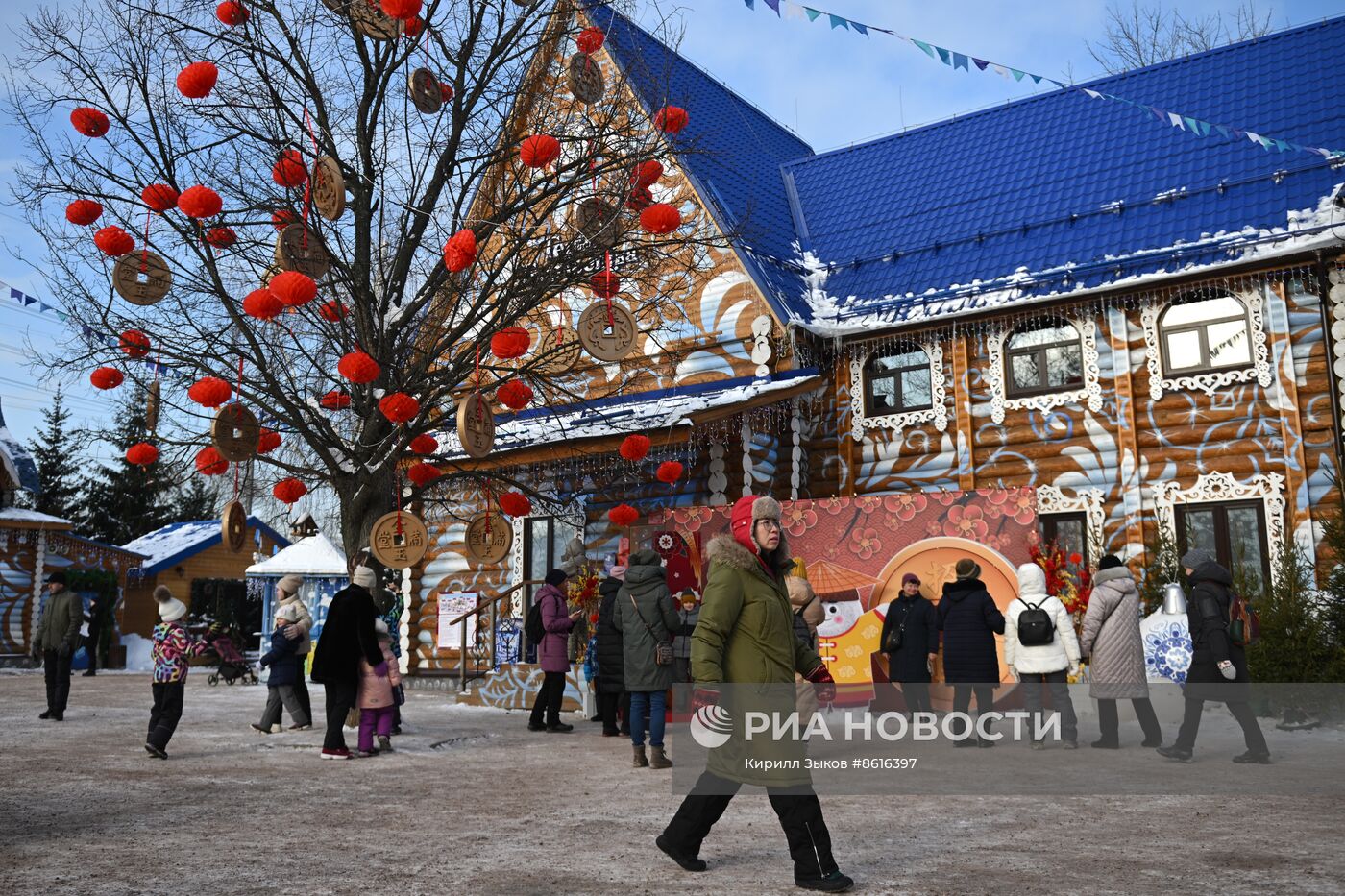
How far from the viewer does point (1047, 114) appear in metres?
18.4

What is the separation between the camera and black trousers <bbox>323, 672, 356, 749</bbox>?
367 inches

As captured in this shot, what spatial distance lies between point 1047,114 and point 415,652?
14.8 meters

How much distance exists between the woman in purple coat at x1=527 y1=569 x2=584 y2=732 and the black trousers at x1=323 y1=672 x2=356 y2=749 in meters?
2.44

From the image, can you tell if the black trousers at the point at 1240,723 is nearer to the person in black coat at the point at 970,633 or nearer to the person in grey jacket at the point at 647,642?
the person in black coat at the point at 970,633

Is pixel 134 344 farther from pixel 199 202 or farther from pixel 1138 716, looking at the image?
pixel 1138 716

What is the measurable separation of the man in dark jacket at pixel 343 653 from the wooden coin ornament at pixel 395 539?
3.76 feet

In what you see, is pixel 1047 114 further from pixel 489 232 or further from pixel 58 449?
pixel 58 449

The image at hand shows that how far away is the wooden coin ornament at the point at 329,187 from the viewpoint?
32.6 feet

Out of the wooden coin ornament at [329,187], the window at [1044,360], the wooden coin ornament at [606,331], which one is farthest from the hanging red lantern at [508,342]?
the window at [1044,360]

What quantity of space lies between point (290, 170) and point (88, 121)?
1738 millimetres

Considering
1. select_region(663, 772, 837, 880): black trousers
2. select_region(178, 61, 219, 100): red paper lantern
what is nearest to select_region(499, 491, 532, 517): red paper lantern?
select_region(178, 61, 219, 100): red paper lantern

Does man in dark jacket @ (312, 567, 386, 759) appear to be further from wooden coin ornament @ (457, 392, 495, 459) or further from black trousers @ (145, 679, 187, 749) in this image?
wooden coin ornament @ (457, 392, 495, 459)

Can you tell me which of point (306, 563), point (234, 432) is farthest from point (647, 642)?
point (306, 563)

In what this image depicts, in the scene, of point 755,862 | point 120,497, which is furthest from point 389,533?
point 120,497
